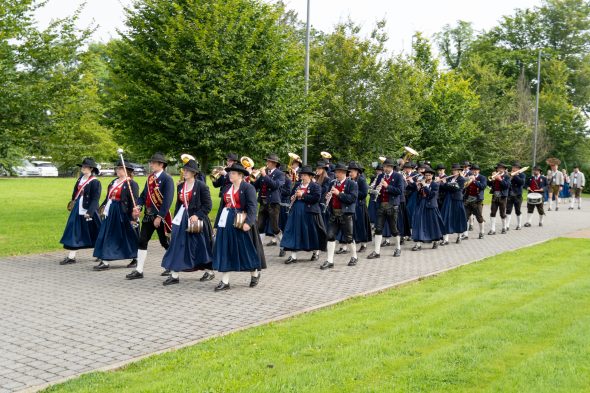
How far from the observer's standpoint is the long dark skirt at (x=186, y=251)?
1012cm

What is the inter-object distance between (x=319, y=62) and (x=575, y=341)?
55.8 ft

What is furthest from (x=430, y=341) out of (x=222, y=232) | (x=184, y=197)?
(x=184, y=197)

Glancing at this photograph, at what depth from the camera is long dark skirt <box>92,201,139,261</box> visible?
1152 cm

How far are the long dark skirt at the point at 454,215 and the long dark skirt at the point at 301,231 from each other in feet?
16.4

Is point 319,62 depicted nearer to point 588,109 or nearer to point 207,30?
point 207,30

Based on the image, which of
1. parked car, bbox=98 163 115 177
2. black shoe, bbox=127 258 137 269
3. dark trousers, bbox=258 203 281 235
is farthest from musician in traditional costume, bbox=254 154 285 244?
parked car, bbox=98 163 115 177

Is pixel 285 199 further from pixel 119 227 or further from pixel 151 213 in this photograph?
pixel 151 213

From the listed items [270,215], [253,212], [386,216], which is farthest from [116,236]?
[386,216]

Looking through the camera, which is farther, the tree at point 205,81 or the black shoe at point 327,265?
the tree at point 205,81

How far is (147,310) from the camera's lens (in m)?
8.54

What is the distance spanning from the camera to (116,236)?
11.6m

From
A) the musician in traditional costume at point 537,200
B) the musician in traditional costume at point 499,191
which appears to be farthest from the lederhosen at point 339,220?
the musician in traditional costume at point 537,200

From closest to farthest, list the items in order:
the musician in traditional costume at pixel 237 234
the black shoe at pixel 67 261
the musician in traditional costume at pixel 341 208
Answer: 1. the musician in traditional costume at pixel 237 234
2. the black shoe at pixel 67 261
3. the musician in traditional costume at pixel 341 208

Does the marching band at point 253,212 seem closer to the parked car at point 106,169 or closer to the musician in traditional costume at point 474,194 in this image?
the musician in traditional costume at point 474,194
